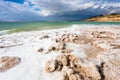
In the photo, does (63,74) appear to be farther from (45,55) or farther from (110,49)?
(110,49)

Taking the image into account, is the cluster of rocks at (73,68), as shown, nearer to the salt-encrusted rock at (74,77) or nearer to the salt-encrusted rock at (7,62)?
the salt-encrusted rock at (74,77)

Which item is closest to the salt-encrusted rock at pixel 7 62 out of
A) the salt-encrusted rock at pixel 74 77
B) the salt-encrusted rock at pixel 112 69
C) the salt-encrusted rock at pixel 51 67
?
the salt-encrusted rock at pixel 51 67

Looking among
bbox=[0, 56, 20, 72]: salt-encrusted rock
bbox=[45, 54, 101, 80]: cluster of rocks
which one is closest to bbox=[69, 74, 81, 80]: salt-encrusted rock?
bbox=[45, 54, 101, 80]: cluster of rocks

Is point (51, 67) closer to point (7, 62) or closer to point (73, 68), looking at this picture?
point (73, 68)

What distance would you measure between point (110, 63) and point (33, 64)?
116 inches

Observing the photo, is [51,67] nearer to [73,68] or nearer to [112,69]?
[73,68]

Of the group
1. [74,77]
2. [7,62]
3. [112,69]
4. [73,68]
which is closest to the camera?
[74,77]

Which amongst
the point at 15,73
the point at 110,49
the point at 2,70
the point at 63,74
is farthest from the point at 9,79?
the point at 110,49

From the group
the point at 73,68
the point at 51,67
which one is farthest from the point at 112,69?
the point at 51,67

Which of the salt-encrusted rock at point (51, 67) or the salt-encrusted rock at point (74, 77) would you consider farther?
the salt-encrusted rock at point (51, 67)

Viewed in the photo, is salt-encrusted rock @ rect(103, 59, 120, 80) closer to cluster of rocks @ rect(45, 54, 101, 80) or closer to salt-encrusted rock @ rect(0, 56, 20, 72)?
cluster of rocks @ rect(45, 54, 101, 80)

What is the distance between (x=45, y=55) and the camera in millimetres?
6219

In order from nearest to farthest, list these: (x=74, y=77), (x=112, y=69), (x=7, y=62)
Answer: (x=74, y=77)
(x=112, y=69)
(x=7, y=62)

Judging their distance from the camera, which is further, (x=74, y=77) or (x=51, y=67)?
(x=51, y=67)
